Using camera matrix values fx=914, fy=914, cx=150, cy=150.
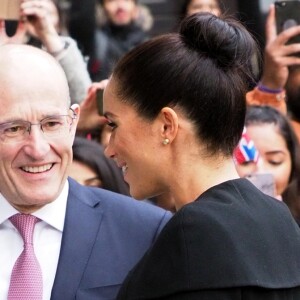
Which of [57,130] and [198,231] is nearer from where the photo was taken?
[198,231]

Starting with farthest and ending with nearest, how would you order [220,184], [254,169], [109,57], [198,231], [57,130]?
[109,57] < [254,169] < [57,130] < [220,184] < [198,231]

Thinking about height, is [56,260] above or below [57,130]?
below

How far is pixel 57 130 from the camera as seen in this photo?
8.64 feet

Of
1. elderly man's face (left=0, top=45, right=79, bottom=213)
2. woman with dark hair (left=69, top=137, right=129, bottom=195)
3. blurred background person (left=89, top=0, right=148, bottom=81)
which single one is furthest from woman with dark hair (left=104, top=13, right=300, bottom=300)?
blurred background person (left=89, top=0, right=148, bottom=81)

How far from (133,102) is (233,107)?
10.0 inches

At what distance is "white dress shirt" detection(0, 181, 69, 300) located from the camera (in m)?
2.62

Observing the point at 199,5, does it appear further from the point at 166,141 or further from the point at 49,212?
the point at 166,141

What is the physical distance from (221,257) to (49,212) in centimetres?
78

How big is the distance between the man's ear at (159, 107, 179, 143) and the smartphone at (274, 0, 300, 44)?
2.33 meters

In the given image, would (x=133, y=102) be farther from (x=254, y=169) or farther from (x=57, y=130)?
(x=254, y=169)

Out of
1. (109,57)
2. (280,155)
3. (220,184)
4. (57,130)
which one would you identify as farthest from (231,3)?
(220,184)

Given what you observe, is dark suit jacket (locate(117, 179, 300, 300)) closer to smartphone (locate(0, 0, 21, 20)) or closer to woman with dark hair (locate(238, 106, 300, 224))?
smartphone (locate(0, 0, 21, 20))

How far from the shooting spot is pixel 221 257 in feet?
6.77

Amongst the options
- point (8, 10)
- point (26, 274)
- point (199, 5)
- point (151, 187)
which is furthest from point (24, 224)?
point (199, 5)
